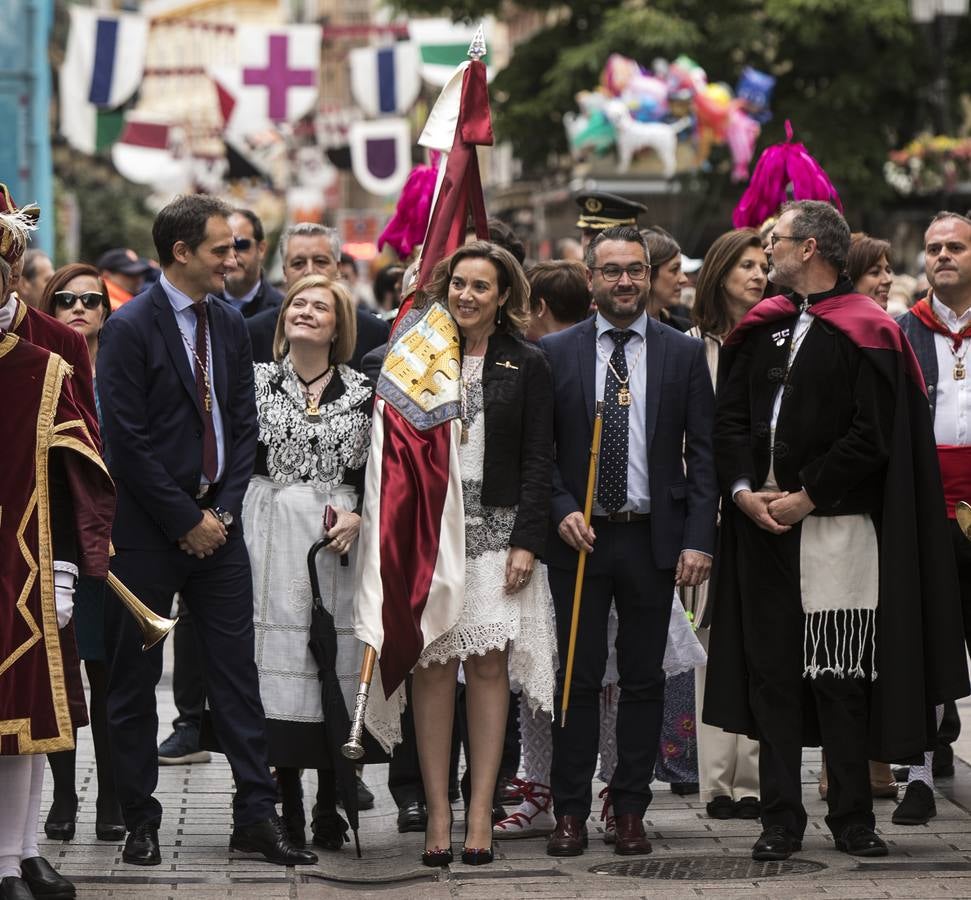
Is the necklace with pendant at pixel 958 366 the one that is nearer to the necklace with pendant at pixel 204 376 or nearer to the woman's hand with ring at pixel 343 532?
the woman's hand with ring at pixel 343 532

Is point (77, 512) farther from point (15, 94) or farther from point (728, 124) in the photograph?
point (728, 124)

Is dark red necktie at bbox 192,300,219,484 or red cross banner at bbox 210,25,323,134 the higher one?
red cross banner at bbox 210,25,323,134

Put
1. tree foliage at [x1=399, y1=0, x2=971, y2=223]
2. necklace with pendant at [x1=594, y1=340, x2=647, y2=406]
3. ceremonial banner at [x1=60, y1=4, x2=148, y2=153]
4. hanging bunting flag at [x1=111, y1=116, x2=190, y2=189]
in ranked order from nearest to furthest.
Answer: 1. necklace with pendant at [x1=594, y1=340, x2=647, y2=406]
2. ceremonial banner at [x1=60, y1=4, x2=148, y2=153]
3. hanging bunting flag at [x1=111, y1=116, x2=190, y2=189]
4. tree foliage at [x1=399, y1=0, x2=971, y2=223]

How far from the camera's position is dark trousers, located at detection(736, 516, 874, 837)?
6.82m

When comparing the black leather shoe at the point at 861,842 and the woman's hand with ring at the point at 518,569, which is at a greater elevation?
the woman's hand with ring at the point at 518,569

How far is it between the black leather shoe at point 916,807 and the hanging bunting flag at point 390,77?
20.6 meters

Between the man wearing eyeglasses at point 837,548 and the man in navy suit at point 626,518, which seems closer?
the man wearing eyeglasses at point 837,548

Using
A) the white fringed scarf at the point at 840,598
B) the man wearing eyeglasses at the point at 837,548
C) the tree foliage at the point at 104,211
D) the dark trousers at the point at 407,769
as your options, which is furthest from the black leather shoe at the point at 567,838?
the tree foliage at the point at 104,211

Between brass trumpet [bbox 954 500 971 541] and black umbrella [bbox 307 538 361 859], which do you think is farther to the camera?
brass trumpet [bbox 954 500 971 541]

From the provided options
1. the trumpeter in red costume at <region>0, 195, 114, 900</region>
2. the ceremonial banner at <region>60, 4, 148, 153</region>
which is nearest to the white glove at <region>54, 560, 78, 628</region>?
the trumpeter in red costume at <region>0, 195, 114, 900</region>

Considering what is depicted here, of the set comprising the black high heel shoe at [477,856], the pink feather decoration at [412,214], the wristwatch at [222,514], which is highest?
the pink feather decoration at [412,214]

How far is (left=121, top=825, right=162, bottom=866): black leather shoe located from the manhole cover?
150 cm

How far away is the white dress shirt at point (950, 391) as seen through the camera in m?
7.64

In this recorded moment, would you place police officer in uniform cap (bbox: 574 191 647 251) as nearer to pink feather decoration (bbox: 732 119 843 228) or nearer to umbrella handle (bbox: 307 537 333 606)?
pink feather decoration (bbox: 732 119 843 228)
